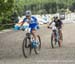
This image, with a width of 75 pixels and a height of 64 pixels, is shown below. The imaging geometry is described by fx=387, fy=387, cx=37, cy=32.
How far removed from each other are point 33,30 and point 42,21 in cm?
5259

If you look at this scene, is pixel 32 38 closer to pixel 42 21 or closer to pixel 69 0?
pixel 42 21

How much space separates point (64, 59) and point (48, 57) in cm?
102

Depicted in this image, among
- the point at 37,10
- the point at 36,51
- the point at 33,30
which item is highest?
the point at 33,30

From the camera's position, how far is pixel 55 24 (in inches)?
819

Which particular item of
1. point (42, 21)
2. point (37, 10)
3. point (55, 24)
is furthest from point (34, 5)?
point (55, 24)

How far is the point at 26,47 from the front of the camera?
52.6 ft

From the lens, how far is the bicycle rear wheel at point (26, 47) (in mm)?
15871

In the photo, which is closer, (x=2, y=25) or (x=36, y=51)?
(x=36, y=51)

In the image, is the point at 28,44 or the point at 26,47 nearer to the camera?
the point at 26,47

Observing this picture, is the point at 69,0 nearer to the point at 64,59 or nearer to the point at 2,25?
the point at 2,25

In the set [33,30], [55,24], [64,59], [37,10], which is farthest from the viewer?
[37,10]

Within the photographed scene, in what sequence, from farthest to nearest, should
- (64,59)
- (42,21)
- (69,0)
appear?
(69,0) < (42,21) < (64,59)

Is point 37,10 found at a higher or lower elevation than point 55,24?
lower

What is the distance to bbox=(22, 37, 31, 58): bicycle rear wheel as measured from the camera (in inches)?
625
